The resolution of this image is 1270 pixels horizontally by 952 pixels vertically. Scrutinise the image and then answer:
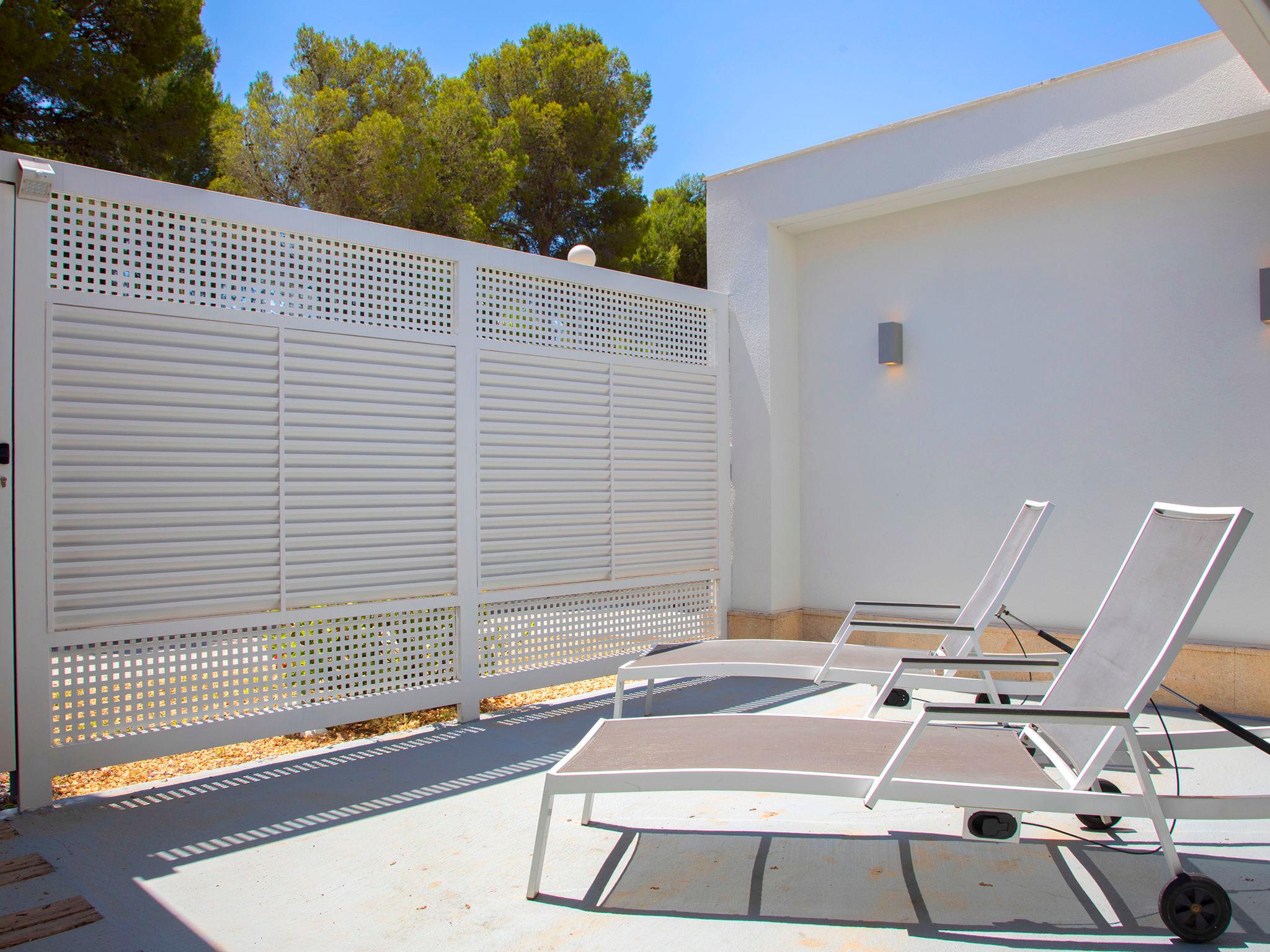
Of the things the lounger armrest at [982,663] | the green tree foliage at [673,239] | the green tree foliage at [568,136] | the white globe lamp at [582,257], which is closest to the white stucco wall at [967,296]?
the white globe lamp at [582,257]

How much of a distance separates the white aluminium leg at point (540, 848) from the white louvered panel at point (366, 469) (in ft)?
7.06

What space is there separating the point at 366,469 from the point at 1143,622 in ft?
11.6

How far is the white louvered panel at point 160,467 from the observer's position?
3662 mm

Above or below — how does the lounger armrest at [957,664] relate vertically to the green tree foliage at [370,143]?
below

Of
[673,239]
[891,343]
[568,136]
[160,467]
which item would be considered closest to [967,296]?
[891,343]

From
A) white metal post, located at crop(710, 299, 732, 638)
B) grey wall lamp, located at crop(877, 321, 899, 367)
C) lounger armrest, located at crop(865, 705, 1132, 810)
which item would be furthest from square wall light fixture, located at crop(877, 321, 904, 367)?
Result: lounger armrest, located at crop(865, 705, 1132, 810)

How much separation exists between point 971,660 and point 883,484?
9.99ft

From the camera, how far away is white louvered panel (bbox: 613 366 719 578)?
19.5ft

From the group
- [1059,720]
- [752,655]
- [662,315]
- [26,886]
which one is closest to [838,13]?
[662,315]

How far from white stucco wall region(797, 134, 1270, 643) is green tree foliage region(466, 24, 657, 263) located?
10093 millimetres

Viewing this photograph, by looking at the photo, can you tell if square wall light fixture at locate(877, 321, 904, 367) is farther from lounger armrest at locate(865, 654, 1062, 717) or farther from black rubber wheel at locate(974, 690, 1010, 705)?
lounger armrest at locate(865, 654, 1062, 717)

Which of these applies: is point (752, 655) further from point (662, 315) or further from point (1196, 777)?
point (662, 315)

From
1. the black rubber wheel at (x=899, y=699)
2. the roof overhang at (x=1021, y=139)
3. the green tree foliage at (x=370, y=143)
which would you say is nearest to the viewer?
the black rubber wheel at (x=899, y=699)

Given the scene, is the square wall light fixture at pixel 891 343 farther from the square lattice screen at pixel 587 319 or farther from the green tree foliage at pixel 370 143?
the green tree foliage at pixel 370 143
